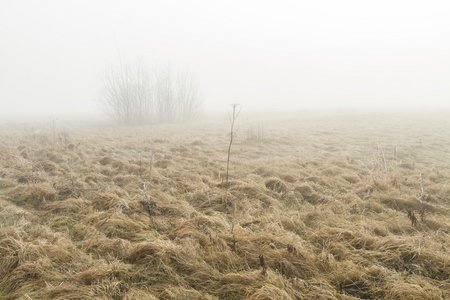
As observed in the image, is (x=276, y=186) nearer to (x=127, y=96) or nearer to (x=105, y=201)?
(x=105, y=201)

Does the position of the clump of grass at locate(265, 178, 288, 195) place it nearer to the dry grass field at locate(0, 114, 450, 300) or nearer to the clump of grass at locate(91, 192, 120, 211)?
the dry grass field at locate(0, 114, 450, 300)

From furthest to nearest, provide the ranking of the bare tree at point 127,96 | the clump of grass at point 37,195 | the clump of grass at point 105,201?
1. the bare tree at point 127,96
2. the clump of grass at point 37,195
3. the clump of grass at point 105,201

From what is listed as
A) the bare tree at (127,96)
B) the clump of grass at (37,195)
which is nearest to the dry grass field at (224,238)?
the clump of grass at (37,195)

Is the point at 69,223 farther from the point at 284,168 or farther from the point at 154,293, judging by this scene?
the point at 284,168

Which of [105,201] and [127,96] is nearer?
[105,201]

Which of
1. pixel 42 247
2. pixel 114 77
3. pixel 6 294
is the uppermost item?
pixel 114 77

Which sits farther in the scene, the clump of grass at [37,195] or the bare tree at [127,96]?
the bare tree at [127,96]

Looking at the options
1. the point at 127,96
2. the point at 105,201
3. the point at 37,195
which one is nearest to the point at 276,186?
the point at 105,201

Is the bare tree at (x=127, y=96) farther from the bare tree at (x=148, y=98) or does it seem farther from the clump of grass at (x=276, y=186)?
the clump of grass at (x=276, y=186)

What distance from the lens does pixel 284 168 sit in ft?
19.6

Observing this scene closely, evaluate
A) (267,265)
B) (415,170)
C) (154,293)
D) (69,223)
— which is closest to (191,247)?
(154,293)

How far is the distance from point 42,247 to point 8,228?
825 mm

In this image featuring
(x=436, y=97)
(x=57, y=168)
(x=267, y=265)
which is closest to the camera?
(x=267, y=265)

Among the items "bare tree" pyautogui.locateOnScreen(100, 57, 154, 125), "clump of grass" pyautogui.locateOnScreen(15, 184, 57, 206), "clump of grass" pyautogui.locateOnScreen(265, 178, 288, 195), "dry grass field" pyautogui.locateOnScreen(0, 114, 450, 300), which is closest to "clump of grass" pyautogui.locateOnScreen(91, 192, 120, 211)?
"dry grass field" pyautogui.locateOnScreen(0, 114, 450, 300)
